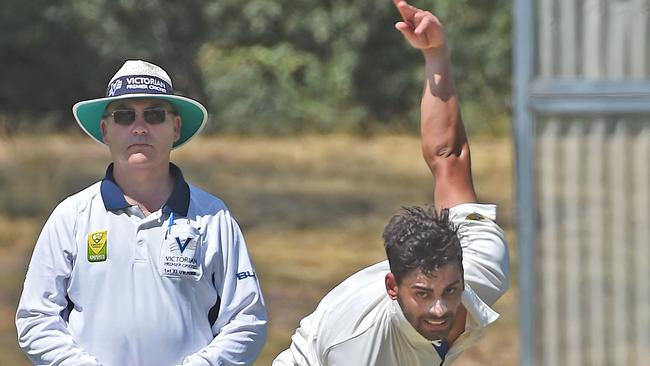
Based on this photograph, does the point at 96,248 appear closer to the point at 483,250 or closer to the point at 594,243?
the point at 483,250

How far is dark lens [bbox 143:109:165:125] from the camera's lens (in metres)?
3.79

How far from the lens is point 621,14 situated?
4.77m

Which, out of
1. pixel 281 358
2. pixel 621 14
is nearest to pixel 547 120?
pixel 621 14

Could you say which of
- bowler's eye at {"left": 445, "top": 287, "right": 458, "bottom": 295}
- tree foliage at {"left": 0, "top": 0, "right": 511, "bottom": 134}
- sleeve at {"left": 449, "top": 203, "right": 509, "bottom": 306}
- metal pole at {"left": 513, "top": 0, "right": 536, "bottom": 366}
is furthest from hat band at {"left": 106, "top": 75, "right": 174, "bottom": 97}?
tree foliage at {"left": 0, "top": 0, "right": 511, "bottom": 134}

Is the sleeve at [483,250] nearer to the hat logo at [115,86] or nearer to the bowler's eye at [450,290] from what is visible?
the bowler's eye at [450,290]

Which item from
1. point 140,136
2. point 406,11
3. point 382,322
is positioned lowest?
point 382,322

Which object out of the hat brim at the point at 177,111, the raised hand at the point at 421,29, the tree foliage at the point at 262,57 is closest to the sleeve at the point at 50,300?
the hat brim at the point at 177,111

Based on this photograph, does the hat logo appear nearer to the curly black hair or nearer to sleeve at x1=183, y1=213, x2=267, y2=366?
sleeve at x1=183, y1=213, x2=267, y2=366

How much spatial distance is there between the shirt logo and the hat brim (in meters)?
0.36

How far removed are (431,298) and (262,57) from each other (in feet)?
62.4

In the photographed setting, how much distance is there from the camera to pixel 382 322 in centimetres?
350

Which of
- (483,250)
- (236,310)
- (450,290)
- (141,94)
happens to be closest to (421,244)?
(450,290)

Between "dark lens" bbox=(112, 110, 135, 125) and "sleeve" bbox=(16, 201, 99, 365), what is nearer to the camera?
"sleeve" bbox=(16, 201, 99, 365)

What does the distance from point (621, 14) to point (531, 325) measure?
100 cm
